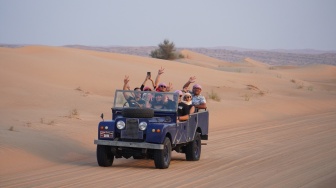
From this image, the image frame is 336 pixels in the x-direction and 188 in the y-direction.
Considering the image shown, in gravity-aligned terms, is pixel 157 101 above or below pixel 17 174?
above

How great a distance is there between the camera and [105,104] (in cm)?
3059

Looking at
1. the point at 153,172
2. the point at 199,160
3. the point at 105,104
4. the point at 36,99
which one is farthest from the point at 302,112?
the point at 153,172

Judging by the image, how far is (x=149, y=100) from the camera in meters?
16.4

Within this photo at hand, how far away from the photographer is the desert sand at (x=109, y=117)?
14095mm

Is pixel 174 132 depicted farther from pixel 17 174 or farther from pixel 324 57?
pixel 324 57

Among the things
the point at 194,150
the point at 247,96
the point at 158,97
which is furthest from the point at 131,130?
the point at 247,96

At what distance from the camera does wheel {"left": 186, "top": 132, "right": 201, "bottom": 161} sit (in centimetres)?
1700

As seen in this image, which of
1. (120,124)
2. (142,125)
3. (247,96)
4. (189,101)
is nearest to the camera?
(142,125)

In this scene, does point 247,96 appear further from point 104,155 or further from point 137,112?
point 104,155

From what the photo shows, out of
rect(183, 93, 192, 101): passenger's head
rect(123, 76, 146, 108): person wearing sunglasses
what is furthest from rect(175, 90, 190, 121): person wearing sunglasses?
rect(123, 76, 146, 108): person wearing sunglasses

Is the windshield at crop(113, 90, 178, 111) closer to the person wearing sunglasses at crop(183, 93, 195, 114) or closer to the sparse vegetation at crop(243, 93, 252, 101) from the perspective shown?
the person wearing sunglasses at crop(183, 93, 195, 114)

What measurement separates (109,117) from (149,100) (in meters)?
10.3

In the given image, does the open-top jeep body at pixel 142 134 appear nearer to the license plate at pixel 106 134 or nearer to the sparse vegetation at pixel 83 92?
the license plate at pixel 106 134

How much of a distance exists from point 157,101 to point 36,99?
15028 mm
